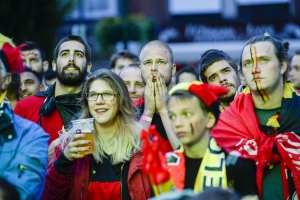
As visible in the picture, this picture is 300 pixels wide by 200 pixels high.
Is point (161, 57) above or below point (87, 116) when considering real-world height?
above

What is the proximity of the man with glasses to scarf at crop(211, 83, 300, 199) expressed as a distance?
1691 mm

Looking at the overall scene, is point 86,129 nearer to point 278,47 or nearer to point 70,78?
point 278,47

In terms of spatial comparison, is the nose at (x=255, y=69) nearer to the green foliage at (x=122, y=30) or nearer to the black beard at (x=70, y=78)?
the black beard at (x=70, y=78)

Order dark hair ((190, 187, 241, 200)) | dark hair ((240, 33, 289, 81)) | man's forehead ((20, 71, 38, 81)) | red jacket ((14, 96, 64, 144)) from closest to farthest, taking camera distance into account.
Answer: dark hair ((190, 187, 241, 200))
dark hair ((240, 33, 289, 81))
red jacket ((14, 96, 64, 144))
man's forehead ((20, 71, 38, 81))

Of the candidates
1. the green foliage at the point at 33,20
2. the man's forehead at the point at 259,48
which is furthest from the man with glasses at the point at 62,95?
the green foliage at the point at 33,20

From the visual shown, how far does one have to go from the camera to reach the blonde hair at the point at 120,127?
6.21 metres

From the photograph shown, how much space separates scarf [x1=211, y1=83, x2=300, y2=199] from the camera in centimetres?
600

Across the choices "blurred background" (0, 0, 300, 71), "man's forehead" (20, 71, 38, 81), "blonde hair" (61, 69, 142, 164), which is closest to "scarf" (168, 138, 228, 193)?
"blonde hair" (61, 69, 142, 164)

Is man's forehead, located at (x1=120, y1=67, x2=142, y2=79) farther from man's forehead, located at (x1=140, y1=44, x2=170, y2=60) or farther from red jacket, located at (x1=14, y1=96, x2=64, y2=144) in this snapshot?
red jacket, located at (x1=14, y1=96, x2=64, y2=144)

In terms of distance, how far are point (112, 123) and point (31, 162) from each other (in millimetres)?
1316

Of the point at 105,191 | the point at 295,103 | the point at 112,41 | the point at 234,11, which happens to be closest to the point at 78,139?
the point at 105,191

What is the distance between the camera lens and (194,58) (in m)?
24.9

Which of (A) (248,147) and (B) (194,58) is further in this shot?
(B) (194,58)

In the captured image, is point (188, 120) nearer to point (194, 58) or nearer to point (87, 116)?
point (87, 116)
